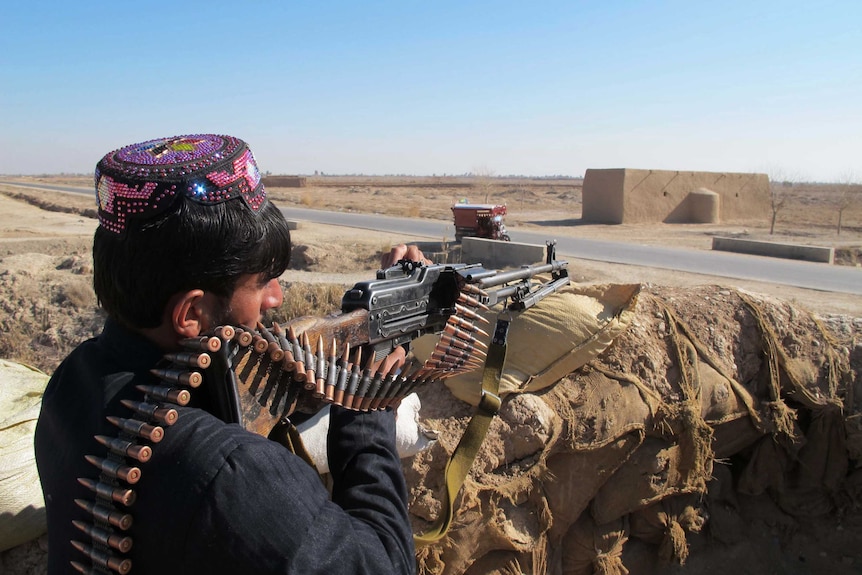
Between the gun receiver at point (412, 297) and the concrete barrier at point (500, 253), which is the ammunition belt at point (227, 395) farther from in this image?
the concrete barrier at point (500, 253)

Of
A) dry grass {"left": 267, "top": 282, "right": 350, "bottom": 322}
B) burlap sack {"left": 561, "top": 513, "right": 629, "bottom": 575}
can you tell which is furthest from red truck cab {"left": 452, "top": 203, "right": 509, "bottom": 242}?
burlap sack {"left": 561, "top": 513, "right": 629, "bottom": 575}

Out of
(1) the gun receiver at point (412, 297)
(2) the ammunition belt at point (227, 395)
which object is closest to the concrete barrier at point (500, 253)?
(1) the gun receiver at point (412, 297)

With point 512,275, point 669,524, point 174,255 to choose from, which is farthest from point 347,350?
point 669,524

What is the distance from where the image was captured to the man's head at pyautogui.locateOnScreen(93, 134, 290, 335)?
126 centimetres

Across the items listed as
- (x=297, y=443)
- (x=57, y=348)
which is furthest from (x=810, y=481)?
(x=57, y=348)

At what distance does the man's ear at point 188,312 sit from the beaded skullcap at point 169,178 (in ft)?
0.63

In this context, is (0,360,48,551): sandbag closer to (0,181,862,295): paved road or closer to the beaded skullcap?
the beaded skullcap

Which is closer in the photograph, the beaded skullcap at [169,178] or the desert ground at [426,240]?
the beaded skullcap at [169,178]

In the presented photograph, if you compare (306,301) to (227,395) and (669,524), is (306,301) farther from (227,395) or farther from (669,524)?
(227,395)

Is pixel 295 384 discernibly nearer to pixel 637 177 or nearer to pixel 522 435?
pixel 522 435

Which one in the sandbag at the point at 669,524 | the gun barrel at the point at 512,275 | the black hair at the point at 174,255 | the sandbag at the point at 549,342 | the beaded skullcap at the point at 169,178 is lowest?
the sandbag at the point at 669,524

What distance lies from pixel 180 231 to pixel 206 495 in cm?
54

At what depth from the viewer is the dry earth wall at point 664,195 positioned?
90.7 feet

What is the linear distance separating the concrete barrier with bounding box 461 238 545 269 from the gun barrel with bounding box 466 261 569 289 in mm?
10050
